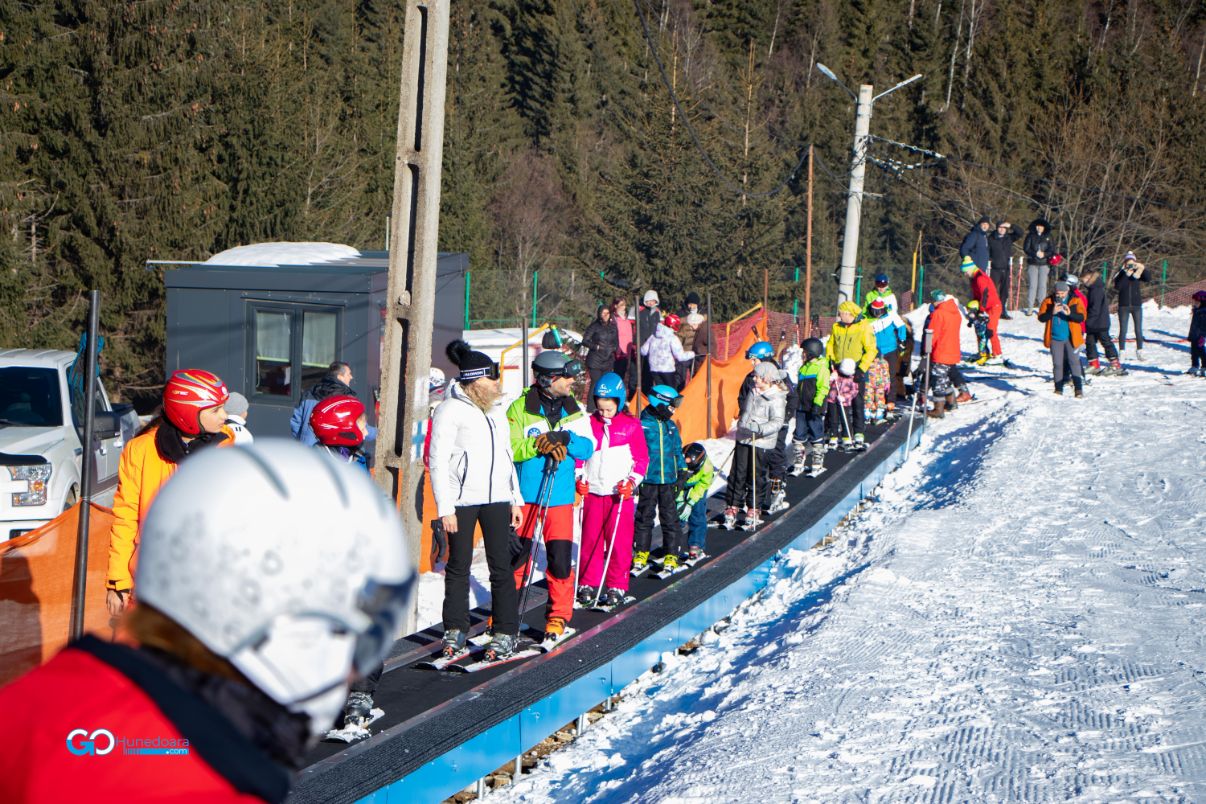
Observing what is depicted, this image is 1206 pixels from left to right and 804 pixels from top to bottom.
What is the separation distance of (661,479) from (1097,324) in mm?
12318

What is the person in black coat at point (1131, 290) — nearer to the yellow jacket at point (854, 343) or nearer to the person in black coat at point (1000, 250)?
the person in black coat at point (1000, 250)

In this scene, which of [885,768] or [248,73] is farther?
[248,73]

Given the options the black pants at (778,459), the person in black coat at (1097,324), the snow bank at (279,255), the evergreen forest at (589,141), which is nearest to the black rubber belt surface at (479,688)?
the black pants at (778,459)

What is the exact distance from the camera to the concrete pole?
70.5 feet

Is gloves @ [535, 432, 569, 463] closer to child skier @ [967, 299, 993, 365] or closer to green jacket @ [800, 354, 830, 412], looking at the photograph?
green jacket @ [800, 354, 830, 412]

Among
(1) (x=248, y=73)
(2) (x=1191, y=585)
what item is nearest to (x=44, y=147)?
(1) (x=248, y=73)

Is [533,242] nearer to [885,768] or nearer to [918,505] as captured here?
[918,505]

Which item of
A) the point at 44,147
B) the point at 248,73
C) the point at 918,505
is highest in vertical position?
the point at 248,73

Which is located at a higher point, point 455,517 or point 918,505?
point 455,517

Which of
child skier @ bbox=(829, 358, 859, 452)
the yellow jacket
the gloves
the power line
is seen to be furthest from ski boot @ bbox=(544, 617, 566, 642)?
the power line

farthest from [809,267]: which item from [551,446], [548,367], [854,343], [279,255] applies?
[551,446]

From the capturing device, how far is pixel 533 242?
4516cm

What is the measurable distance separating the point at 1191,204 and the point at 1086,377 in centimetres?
2913

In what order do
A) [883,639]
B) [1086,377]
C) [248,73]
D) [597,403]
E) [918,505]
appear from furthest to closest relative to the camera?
[248,73] → [1086,377] → [918,505] → [597,403] → [883,639]
